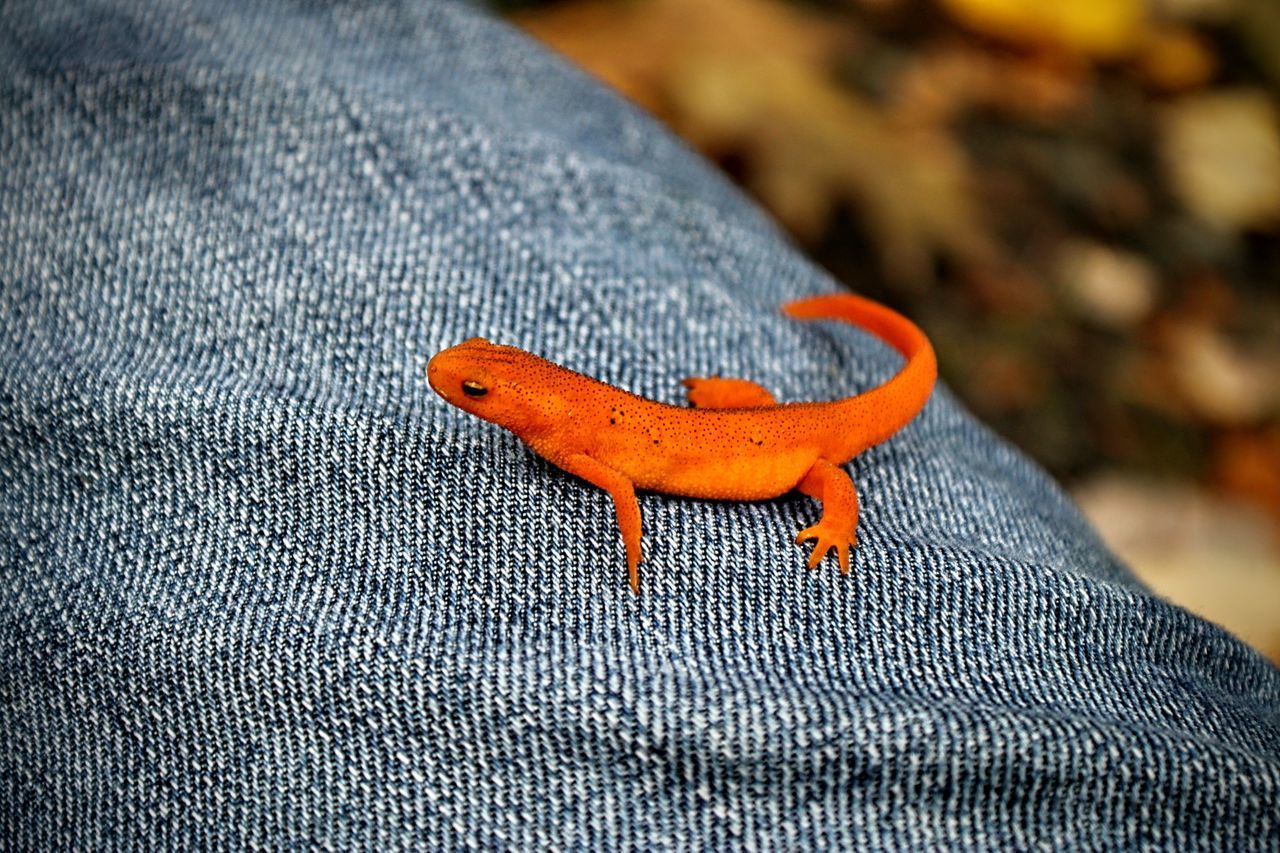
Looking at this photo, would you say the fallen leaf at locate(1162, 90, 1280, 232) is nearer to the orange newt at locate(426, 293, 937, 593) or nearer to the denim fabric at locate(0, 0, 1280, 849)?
the denim fabric at locate(0, 0, 1280, 849)

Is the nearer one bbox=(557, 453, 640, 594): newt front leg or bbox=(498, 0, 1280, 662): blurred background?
bbox=(557, 453, 640, 594): newt front leg

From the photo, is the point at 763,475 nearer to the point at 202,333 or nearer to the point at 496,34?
the point at 202,333

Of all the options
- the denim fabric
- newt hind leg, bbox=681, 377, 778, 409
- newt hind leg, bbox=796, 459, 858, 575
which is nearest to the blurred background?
the denim fabric

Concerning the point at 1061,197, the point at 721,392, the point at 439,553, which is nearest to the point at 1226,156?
the point at 1061,197

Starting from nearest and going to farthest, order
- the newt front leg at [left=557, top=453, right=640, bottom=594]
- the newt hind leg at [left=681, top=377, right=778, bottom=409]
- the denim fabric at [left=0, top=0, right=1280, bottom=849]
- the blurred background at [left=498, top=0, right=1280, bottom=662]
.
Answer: the denim fabric at [left=0, top=0, right=1280, bottom=849]
the newt front leg at [left=557, top=453, right=640, bottom=594]
the newt hind leg at [left=681, top=377, right=778, bottom=409]
the blurred background at [left=498, top=0, right=1280, bottom=662]

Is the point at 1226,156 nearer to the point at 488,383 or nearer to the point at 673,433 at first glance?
the point at 673,433

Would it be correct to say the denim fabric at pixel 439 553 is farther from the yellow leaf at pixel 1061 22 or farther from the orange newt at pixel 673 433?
the yellow leaf at pixel 1061 22

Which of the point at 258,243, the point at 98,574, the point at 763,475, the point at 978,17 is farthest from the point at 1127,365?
the point at 98,574

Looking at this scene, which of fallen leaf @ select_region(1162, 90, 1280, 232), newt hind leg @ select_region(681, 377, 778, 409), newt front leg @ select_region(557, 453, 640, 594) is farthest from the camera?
fallen leaf @ select_region(1162, 90, 1280, 232)

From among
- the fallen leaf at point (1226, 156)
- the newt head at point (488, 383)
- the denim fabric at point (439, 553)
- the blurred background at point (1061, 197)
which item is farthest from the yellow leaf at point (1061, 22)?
the newt head at point (488, 383)
